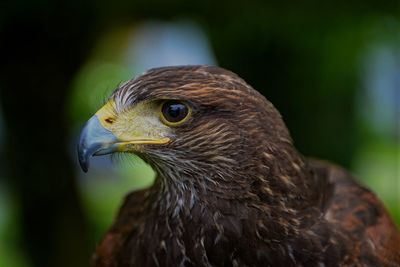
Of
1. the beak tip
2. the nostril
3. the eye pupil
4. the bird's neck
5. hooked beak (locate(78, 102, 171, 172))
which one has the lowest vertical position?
the bird's neck

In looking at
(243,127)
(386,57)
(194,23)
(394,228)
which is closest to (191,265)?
(243,127)

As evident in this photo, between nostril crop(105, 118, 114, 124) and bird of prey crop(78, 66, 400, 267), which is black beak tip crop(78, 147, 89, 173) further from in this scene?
nostril crop(105, 118, 114, 124)

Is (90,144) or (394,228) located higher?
(90,144)

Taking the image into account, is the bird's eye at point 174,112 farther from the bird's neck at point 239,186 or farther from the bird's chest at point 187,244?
the bird's chest at point 187,244

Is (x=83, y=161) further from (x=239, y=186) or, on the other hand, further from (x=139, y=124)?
(x=239, y=186)

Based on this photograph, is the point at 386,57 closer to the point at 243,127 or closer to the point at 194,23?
the point at 194,23

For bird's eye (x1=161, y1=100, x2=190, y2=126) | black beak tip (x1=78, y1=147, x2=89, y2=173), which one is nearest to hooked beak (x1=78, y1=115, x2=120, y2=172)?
black beak tip (x1=78, y1=147, x2=89, y2=173)
